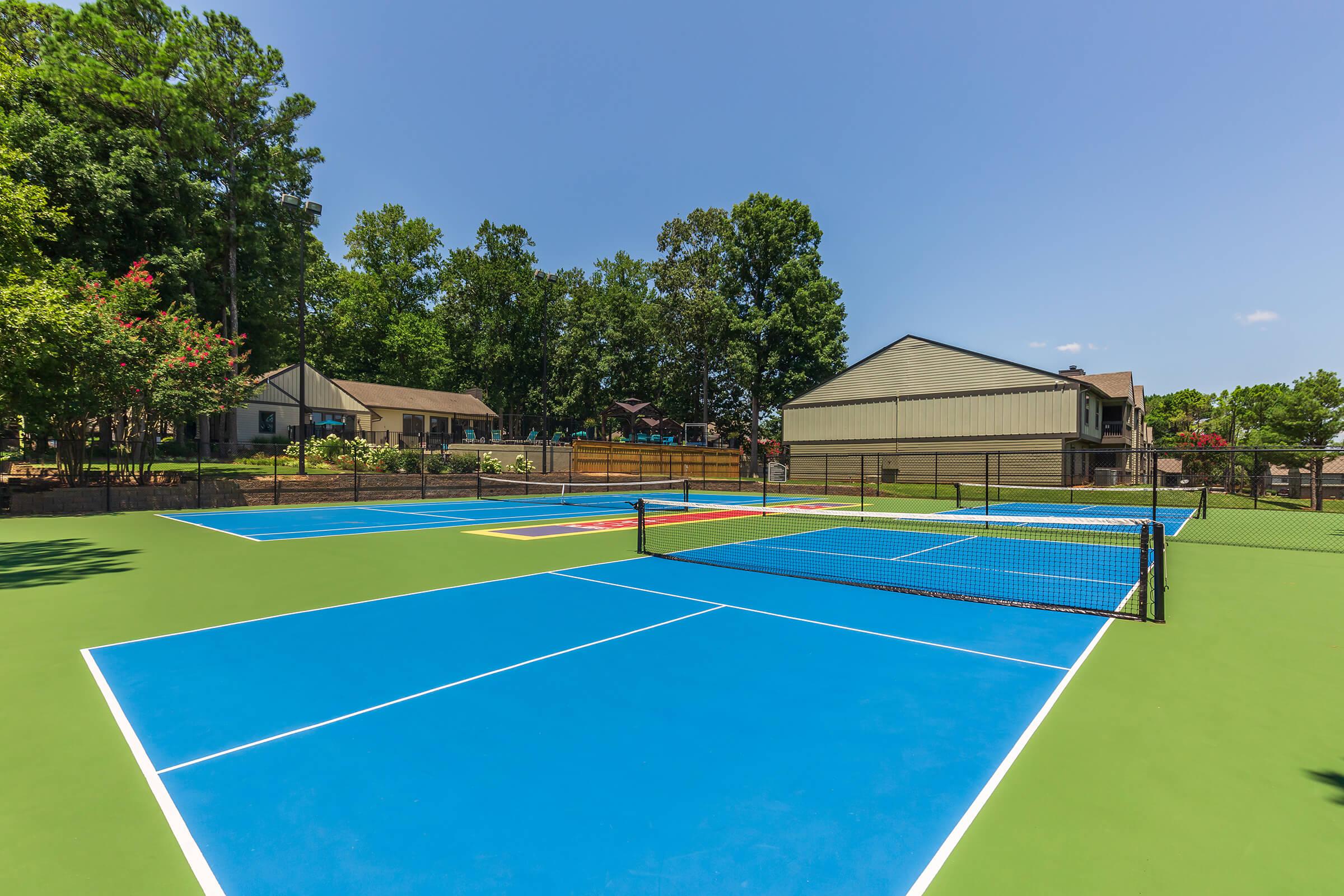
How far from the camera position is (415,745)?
3.89 m

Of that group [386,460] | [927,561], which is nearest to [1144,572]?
[927,561]

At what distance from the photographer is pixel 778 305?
2008 inches

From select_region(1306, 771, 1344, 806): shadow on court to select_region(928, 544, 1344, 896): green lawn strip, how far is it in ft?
0.06

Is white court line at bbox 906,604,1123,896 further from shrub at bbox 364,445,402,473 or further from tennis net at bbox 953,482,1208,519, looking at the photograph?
shrub at bbox 364,445,402,473

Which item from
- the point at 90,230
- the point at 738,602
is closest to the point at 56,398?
the point at 90,230

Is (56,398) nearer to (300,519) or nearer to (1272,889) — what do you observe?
(300,519)

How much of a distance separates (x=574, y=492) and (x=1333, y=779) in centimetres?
2858

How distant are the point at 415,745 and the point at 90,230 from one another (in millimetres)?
34514

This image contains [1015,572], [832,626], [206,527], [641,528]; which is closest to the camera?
[832,626]

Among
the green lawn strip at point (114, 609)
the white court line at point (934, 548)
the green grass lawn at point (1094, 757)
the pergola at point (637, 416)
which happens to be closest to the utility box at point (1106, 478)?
the pergola at point (637, 416)

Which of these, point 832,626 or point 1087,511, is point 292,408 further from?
point 1087,511

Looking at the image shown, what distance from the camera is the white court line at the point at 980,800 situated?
269cm

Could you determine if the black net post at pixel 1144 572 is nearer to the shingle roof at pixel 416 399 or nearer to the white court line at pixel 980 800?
the white court line at pixel 980 800

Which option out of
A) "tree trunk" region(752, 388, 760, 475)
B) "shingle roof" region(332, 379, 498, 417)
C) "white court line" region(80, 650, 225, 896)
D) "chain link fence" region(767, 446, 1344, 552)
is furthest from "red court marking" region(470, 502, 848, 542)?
"shingle roof" region(332, 379, 498, 417)
